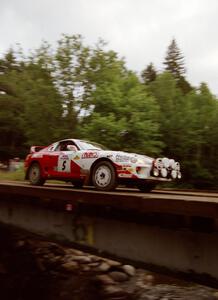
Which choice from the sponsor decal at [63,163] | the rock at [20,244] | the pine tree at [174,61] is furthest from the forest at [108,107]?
the pine tree at [174,61]

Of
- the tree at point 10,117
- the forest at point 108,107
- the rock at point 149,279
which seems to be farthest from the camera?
the tree at point 10,117

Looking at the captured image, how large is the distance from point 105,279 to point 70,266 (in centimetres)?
156

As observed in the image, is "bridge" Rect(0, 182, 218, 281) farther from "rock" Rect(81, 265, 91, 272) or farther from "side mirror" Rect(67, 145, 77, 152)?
"rock" Rect(81, 265, 91, 272)

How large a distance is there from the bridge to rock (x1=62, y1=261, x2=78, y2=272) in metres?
5.09

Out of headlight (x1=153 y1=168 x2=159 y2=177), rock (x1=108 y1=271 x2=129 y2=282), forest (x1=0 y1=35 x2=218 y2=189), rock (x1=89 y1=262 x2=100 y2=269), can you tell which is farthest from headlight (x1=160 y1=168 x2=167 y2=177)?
forest (x1=0 y1=35 x2=218 y2=189)

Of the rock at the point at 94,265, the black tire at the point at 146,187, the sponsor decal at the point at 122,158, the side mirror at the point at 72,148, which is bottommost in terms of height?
the rock at the point at 94,265

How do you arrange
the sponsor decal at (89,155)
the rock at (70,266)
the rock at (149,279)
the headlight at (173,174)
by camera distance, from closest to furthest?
the headlight at (173,174) < the sponsor decal at (89,155) < the rock at (149,279) < the rock at (70,266)

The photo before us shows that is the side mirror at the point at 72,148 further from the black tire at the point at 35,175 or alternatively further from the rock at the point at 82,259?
the rock at the point at 82,259

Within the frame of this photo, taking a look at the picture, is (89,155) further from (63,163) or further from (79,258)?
(79,258)

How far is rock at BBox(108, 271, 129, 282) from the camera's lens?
1408 cm

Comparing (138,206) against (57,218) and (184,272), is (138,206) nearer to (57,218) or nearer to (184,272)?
(184,272)

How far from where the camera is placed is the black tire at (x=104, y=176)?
9.16 meters

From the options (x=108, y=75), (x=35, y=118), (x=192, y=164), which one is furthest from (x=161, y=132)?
(x=35, y=118)

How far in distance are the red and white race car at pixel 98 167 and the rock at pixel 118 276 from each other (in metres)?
4.41
